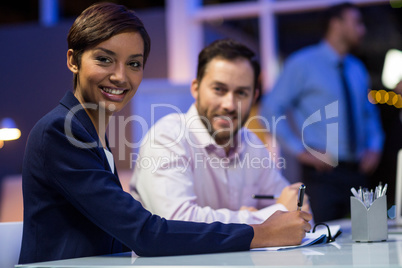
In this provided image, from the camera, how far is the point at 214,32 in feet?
14.7

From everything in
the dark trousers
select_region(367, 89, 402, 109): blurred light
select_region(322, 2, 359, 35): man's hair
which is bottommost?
the dark trousers

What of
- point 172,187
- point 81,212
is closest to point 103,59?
point 81,212

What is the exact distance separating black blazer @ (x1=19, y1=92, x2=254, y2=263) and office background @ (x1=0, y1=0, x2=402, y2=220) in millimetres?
2734

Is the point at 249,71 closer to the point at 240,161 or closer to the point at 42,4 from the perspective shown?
the point at 240,161

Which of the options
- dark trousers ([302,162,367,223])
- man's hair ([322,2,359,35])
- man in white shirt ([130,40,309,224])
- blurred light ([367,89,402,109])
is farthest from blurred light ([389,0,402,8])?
man in white shirt ([130,40,309,224])

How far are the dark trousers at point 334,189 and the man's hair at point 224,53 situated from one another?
154 centimetres

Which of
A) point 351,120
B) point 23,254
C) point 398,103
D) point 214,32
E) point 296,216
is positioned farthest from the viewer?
point 214,32

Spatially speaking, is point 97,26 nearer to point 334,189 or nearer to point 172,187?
point 172,187

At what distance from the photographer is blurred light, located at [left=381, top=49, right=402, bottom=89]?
164 inches

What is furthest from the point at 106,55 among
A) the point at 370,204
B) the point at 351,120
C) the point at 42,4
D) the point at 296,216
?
the point at 42,4

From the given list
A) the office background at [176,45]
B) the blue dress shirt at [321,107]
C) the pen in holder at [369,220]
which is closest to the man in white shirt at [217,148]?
the pen in holder at [369,220]

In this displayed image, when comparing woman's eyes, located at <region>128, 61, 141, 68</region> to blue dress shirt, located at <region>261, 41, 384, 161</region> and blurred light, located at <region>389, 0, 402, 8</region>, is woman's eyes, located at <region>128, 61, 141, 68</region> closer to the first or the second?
blue dress shirt, located at <region>261, 41, 384, 161</region>

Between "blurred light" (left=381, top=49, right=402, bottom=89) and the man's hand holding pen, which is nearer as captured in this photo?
the man's hand holding pen

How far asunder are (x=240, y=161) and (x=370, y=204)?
0.71m
